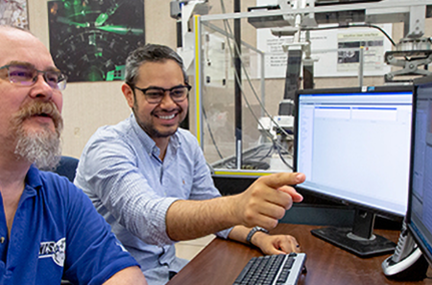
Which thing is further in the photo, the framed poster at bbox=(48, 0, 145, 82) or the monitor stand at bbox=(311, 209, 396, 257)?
the framed poster at bbox=(48, 0, 145, 82)

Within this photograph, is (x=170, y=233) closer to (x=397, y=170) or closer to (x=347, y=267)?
(x=347, y=267)

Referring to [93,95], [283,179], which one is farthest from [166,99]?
[93,95]

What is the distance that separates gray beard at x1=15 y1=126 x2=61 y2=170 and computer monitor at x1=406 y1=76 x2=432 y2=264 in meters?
0.81

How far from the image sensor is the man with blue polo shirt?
29.9 inches

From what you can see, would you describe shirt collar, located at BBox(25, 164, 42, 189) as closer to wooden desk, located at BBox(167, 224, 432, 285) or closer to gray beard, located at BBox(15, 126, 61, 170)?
gray beard, located at BBox(15, 126, 61, 170)

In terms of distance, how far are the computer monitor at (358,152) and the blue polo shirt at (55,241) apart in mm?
642

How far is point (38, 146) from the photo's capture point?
78cm

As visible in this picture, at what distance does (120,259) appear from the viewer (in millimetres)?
877

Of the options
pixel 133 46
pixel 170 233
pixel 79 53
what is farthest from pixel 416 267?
pixel 79 53

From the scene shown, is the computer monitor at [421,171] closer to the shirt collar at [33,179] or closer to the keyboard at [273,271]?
the keyboard at [273,271]

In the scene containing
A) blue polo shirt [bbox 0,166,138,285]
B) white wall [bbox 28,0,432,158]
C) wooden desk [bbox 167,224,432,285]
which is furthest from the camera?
white wall [bbox 28,0,432,158]

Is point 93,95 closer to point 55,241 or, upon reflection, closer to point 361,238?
point 55,241

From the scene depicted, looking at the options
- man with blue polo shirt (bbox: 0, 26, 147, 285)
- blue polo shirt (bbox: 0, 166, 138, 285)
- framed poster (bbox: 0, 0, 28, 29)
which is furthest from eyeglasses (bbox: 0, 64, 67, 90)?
framed poster (bbox: 0, 0, 28, 29)

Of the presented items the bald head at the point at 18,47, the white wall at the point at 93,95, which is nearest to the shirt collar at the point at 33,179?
the bald head at the point at 18,47
